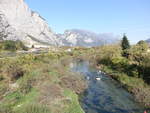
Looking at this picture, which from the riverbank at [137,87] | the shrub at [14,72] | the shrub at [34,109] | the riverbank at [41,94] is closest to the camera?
the shrub at [34,109]

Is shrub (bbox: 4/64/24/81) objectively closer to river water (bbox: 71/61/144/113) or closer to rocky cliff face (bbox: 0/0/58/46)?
river water (bbox: 71/61/144/113)

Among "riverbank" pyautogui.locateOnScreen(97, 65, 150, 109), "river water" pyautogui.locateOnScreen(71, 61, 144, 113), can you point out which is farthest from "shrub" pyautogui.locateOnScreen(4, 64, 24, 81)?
"riverbank" pyautogui.locateOnScreen(97, 65, 150, 109)

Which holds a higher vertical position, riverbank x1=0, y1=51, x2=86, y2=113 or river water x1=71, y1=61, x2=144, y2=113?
riverbank x1=0, y1=51, x2=86, y2=113

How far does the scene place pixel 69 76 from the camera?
869 inches

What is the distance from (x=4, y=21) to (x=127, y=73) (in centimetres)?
12971

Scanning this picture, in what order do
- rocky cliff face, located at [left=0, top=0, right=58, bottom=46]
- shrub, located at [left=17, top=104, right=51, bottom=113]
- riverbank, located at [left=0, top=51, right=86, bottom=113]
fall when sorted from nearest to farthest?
shrub, located at [left=17, top=104, right=51, bottom=113] < riverbank, located at [left=0, top=51, right=86, bottom=113] < rocky cliff face, located at [left=0, top=0, right=58, bottom=46]

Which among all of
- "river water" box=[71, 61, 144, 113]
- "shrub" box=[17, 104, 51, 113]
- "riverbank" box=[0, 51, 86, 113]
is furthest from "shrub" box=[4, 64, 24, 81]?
"shrub" box=[17, 104, 51, 113]

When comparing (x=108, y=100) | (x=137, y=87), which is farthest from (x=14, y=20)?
(x=108, y=100)

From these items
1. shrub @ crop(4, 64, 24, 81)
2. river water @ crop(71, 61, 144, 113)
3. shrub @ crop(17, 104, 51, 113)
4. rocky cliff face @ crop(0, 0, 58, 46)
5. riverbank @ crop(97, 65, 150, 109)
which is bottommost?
river water @ crop(71, 61, 144, 113)

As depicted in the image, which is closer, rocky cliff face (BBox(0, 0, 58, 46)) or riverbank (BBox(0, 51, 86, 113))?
riverbank (BBox(0, 51, 86, 113))

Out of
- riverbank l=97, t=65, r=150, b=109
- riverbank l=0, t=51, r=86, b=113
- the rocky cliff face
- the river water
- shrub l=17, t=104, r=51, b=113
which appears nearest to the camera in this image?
shrub l=17, t=104, r=51, b=113

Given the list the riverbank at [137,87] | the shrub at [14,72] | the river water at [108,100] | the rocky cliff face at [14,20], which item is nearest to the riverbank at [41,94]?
the shrub at [14,72]

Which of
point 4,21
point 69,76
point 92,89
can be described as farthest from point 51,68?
→ point 4,21

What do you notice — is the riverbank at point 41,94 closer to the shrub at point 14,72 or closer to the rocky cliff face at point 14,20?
the shrub at point 14,72
